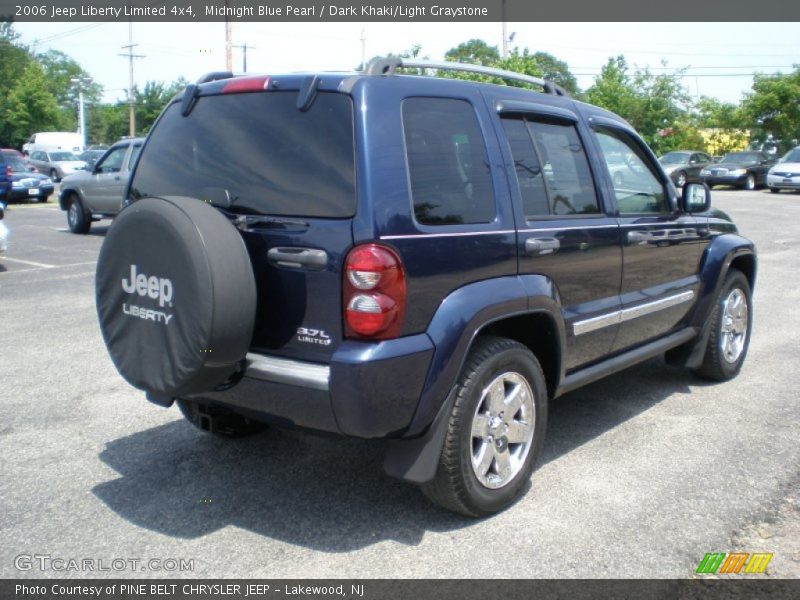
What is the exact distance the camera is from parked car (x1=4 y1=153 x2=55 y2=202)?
24453 millimetres

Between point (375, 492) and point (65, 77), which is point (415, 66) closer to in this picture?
→ point (375, 492)

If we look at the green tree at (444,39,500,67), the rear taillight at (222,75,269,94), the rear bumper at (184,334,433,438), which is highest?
the green tree at (444,39,500,67)

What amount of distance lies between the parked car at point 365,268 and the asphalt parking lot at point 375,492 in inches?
11.4

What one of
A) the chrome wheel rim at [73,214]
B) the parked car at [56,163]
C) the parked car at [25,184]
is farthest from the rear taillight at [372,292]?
the parked car at [56,163]

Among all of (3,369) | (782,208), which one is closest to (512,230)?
(3,369)

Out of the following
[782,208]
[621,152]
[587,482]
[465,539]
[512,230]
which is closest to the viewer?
[465,539]

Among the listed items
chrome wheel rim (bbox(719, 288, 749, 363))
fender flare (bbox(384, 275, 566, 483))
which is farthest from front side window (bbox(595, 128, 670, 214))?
fender flare (bbox(384, 275, 566, 483))

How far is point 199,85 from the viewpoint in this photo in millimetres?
4031

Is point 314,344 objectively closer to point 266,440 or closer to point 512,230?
point 512,230

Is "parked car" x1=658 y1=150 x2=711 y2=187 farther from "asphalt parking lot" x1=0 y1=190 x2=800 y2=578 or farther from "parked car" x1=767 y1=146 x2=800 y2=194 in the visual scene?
"asphalt parking lot" x1=0 y1=190 x2=800 y2=578

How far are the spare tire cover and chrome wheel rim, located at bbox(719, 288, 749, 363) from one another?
12.9ft

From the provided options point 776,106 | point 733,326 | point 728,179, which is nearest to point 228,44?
point 728,179

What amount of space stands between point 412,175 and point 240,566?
1795 millimetres

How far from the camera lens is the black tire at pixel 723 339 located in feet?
19.1
